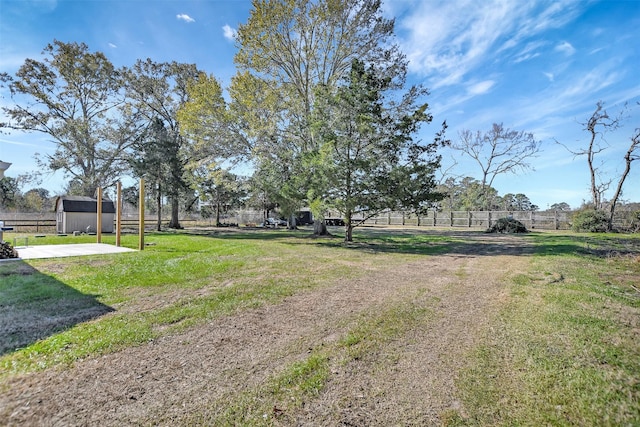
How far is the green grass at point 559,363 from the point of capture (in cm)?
208

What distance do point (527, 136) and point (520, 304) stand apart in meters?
27.8

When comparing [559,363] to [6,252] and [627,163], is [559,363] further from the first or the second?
[627,163]

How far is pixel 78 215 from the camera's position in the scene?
18.2m

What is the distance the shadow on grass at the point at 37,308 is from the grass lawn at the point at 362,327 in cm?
2

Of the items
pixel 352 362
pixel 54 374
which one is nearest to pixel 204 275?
pixel 54 374

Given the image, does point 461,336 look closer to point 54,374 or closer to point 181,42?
point 54,374

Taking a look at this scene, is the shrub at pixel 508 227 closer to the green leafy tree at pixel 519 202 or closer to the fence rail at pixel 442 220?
the fence rail at pixel 442 220

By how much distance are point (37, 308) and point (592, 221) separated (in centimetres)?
2500

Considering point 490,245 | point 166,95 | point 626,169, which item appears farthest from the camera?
point 166,95

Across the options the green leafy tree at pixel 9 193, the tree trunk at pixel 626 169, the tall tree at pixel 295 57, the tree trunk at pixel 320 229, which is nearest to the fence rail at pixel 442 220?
the tree trunk at pixel 626 169

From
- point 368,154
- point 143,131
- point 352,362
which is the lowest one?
point 352,362

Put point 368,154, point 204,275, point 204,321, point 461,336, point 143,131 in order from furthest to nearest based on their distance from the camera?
point 143,131, point 368,154, point 204,275, point 204,321, point 461,336

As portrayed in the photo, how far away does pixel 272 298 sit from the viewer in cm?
481

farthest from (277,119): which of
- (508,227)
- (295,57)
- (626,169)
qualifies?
(626,169)
